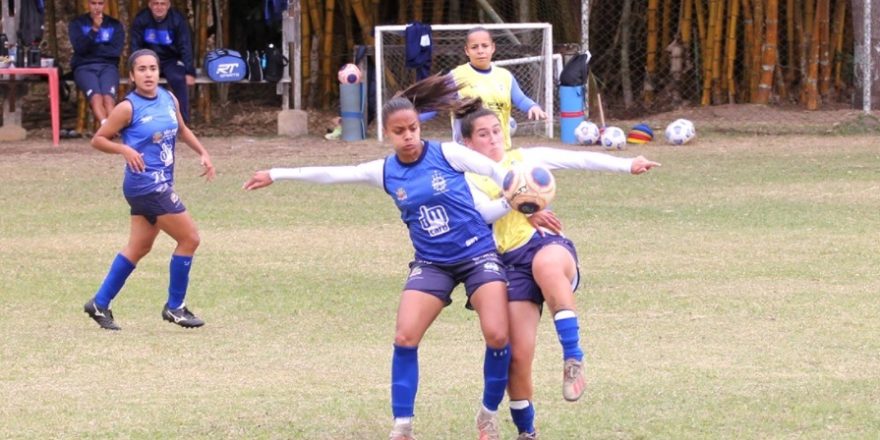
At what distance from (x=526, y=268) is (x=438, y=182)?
0.47 meters

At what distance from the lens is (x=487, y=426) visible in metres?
5.86

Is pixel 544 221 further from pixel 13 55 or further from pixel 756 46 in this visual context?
pixel 756 46

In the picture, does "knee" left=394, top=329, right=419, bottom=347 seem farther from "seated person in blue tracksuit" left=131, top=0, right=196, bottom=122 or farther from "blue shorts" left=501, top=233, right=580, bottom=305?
"seated person in blue tracksuit" left=131, top=0, right=196, bottom=122

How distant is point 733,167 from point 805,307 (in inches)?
281

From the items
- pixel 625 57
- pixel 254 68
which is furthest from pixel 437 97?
pixel 625 57

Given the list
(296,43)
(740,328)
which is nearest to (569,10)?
(296,43)

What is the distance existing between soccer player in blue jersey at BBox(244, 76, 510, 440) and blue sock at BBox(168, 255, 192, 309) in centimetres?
256

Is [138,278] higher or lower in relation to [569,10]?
lower

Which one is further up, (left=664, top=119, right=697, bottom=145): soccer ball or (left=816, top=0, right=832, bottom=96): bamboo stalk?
(left=816, top=0, right=832, bottom=96): bamboo stalk

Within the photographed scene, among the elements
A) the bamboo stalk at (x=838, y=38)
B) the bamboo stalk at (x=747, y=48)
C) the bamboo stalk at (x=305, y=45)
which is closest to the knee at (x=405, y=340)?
the bamboo stalk at (x=305, y=45)

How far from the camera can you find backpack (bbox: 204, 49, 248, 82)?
18.7 meters

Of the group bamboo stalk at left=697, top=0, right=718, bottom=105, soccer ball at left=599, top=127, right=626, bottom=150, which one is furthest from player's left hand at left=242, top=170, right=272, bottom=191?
bamboo stalk at left=697, top=0, right=718, bottom=105

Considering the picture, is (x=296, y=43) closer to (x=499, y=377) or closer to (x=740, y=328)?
(x=740, y=328)

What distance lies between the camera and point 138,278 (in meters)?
10.4
